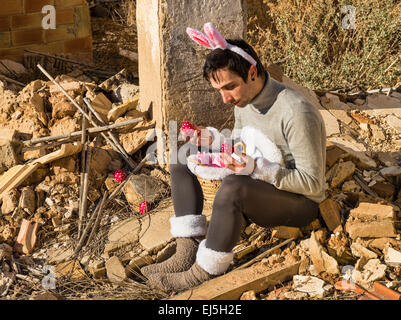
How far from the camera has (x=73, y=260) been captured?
3.83 meters

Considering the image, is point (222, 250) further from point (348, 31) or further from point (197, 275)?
point (348, 31)

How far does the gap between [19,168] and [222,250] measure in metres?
2.02

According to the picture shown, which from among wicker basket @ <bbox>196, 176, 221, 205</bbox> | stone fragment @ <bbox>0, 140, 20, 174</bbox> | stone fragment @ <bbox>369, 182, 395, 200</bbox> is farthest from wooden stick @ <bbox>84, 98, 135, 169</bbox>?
stone fragment @ <bbox>369, 182, 395, 200</bbox>

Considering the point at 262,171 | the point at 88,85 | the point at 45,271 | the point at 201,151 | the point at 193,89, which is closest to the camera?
the point at 262,171

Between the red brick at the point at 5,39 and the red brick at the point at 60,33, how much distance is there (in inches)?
17.4

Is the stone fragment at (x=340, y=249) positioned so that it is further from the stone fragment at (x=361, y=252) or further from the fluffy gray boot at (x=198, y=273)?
the fluffy gray boot at (x=198, y=273)

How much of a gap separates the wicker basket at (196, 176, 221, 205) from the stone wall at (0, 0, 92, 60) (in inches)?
150

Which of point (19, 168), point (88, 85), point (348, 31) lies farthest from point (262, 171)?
point (348, 31)

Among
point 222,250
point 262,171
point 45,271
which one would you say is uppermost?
point 262,171

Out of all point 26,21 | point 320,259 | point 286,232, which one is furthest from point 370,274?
point 26,21

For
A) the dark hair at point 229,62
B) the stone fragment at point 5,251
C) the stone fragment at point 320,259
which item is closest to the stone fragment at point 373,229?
the stone fragment at point 320,259

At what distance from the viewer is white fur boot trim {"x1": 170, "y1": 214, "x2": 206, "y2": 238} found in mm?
3410

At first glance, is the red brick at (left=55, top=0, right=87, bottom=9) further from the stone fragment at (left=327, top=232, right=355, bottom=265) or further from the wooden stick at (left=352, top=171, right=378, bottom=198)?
the stone fragment at (left=327, top=232, right=355, bottom=265)

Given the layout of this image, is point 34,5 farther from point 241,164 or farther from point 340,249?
point 340,249
